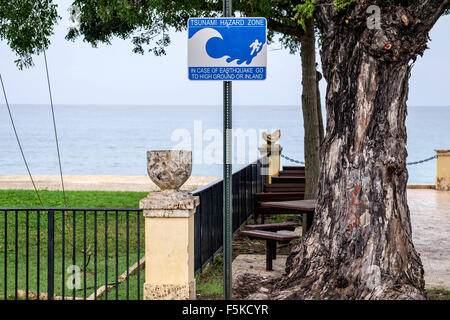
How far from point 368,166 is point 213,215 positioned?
11.0 ft

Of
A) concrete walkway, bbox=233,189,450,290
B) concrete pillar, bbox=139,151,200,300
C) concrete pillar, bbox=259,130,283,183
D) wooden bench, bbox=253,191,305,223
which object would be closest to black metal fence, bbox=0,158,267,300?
concrete pillar, bbox=139,151,200,300

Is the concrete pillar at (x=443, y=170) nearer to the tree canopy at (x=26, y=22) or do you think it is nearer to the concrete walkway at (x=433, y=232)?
the concrete walkway at (x=433, y=232)

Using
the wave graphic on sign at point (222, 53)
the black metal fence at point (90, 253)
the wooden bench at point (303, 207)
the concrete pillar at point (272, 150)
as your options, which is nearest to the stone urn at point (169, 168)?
the black metal fence at point (90, 253)

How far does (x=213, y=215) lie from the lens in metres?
11.2

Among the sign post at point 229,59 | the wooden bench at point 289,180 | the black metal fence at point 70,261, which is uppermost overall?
the sign post at point 229,59

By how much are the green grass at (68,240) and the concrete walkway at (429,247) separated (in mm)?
1777

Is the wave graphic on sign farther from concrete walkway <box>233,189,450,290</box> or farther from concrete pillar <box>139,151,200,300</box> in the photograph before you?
concrete walkway <box>233,189,450,290</box>

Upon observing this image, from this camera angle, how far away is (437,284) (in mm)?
9633

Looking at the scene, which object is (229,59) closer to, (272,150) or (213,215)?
(213,215)

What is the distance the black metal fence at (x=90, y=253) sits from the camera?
7.98 m

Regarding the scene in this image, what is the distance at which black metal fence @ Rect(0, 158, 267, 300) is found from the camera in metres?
7.98
